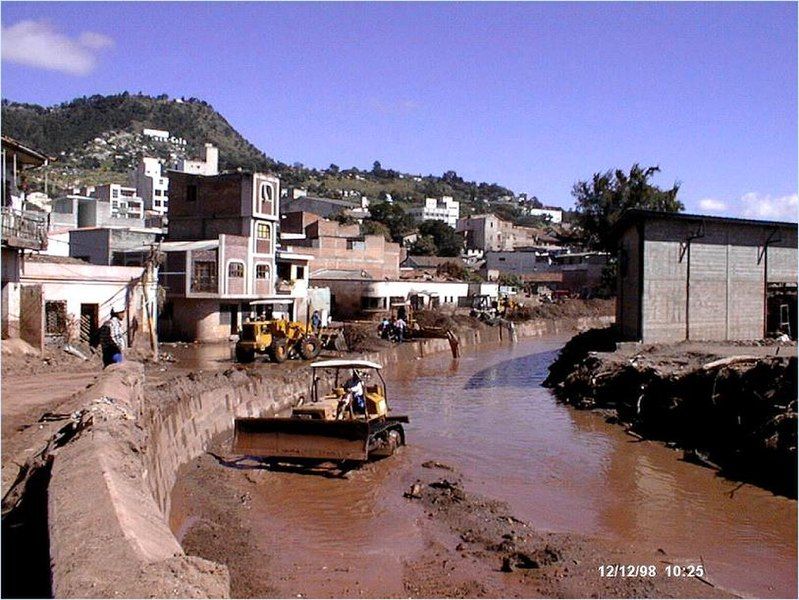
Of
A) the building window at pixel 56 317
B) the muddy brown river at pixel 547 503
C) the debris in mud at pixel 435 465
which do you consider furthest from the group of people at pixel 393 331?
the debris in mud at pixel 435 465

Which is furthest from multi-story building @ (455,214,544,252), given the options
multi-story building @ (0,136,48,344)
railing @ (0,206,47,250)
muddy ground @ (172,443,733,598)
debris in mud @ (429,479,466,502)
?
muddy ground @ (172,443,733,598)

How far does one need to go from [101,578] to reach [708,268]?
1037 inches

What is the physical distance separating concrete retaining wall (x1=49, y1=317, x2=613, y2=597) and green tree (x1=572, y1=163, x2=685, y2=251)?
50.3m

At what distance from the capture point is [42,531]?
27.2 ft

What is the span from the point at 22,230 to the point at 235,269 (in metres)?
16.5

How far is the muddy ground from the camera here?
982 cm

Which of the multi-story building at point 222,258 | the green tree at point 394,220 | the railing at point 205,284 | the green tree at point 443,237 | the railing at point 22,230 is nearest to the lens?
the railing at point 22,230

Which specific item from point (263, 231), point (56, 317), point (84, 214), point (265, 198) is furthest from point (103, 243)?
point (84, 214)

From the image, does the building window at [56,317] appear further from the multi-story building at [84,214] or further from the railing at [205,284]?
the multi-story building at [84,214]

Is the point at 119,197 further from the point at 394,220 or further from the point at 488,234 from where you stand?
the point at 488,234

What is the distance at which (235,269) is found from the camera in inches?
1517

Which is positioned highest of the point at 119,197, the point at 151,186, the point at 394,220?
the point at 151,186
